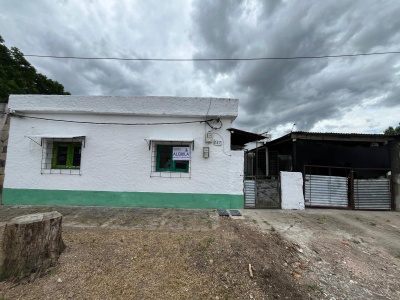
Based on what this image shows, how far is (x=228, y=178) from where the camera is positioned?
6641 mm

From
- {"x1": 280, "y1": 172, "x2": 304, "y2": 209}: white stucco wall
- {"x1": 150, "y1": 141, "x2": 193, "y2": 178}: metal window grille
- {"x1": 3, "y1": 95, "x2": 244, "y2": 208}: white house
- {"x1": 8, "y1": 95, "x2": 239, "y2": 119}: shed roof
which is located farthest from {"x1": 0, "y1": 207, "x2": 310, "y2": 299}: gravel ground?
{"x1": 8, "y1": 95, "x2": 239, "y2": 119}: shed roof

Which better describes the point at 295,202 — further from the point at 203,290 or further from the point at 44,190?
the point at 44,190

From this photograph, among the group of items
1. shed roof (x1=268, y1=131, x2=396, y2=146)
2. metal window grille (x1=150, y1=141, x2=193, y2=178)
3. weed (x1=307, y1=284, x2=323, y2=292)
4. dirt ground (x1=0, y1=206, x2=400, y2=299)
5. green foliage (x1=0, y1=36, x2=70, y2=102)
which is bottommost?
weed (x1=307, y1=284, x2=323, y2=292)

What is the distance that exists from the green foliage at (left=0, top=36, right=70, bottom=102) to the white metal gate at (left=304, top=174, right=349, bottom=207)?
17.6 meters

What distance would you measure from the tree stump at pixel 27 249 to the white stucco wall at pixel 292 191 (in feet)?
20.6

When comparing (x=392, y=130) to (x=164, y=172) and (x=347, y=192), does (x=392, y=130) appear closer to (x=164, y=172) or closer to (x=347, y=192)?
(x=347, y=192)

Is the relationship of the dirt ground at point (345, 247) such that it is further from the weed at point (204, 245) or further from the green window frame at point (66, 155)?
the green window frame at point (66, 155)

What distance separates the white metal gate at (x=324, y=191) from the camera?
7.07 meters

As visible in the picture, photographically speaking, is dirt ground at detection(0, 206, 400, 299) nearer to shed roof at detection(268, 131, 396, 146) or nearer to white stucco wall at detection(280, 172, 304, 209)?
white stucco wall at detection(280, 172, 304, 209)

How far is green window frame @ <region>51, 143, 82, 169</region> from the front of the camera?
692 cm

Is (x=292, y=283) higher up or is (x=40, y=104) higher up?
(x=40, y=104)

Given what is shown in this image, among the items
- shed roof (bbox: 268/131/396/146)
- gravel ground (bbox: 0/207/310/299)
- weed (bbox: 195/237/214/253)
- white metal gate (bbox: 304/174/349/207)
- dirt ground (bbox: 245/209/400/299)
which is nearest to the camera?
gravel ground (bbox: 0/207/310/299)

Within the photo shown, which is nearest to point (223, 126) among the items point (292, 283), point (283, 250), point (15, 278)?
point (283, 250)

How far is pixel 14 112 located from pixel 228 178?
7.42m
